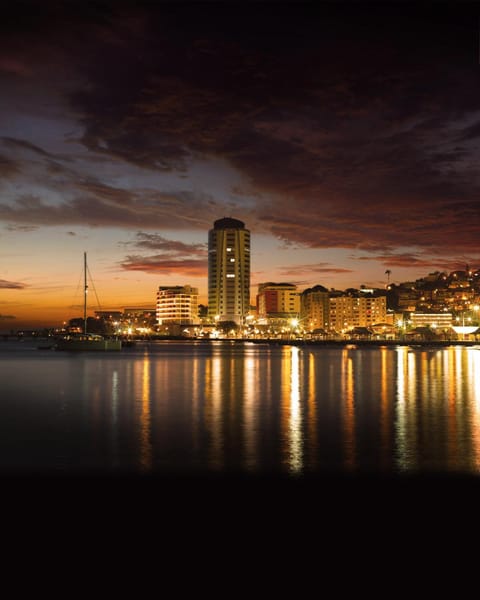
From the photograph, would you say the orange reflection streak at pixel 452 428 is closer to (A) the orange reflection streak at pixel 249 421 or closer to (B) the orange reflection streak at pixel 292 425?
(B) the orange reflection streak at pixel 292 425

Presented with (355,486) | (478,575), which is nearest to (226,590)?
(478,575)

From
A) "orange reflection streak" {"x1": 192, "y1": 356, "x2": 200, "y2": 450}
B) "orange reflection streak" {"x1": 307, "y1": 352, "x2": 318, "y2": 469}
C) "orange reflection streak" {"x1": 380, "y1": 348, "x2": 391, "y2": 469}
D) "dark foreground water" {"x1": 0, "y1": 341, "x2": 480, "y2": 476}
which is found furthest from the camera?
"orange reflection streak" {"x1": 192, "y1": 356, "x2": 200, "y2": 450}

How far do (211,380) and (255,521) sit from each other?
28934 millimetres

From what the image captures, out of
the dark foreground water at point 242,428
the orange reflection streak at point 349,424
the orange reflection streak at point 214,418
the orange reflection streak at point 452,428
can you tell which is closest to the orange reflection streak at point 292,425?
the dark foreground water at point 242,428

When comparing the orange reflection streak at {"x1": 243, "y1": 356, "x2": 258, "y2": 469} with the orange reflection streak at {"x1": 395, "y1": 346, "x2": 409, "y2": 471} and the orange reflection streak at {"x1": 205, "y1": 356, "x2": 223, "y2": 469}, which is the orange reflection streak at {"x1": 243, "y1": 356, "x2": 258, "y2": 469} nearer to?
the orange reflection streak at {"x1": 205, "y1": 356, "x2": 223, "y2": 469}

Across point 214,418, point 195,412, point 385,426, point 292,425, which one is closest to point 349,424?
point 385,426

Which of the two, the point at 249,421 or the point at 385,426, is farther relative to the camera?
the point at 249,421

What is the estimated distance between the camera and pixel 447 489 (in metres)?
9.83

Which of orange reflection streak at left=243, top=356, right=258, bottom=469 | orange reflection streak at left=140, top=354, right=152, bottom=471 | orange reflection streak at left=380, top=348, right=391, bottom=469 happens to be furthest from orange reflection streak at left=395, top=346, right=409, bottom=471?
orange reflection streak at left=140, top=354, right=152, bottom=471

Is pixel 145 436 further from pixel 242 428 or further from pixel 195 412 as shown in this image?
pixel 195 412

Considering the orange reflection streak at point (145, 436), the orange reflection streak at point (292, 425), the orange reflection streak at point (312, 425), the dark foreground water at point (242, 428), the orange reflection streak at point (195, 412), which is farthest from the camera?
the orange reflection streak at point (195, 412)

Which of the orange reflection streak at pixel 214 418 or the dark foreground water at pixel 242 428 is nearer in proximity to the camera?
the dark foreground water at pixel 242 428

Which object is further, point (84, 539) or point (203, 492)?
point (203, 492)

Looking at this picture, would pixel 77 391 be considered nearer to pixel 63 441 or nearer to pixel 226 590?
pixel 63 441
